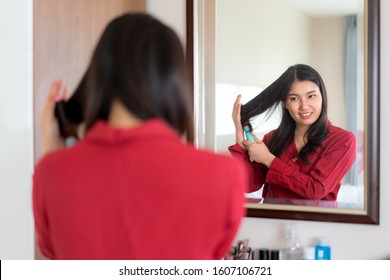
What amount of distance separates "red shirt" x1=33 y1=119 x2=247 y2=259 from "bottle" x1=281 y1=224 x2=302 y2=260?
107 cm

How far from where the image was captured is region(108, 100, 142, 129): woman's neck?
688 mm

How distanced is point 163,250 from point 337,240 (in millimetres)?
1149

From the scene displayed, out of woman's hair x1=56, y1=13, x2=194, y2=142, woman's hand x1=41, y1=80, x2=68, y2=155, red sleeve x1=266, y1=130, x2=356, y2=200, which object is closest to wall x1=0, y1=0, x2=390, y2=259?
woman's hand x1=41, y1=80, x2=68, y2=155

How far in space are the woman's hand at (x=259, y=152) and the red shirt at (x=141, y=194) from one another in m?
1.07

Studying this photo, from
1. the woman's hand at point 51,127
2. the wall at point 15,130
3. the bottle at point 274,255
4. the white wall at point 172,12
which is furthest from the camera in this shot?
the white wall at point 172,12

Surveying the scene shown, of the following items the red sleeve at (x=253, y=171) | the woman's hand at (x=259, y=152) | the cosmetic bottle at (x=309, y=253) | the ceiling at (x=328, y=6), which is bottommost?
the cosmetic bottle at (x=309, y=253)

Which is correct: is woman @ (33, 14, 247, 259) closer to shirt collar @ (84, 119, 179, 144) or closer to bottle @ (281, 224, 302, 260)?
shirt collar @ (84, 119, 179, 144)

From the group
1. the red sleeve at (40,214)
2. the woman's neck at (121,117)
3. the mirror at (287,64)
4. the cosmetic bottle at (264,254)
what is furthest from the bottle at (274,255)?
the woman's neck at (121,117)

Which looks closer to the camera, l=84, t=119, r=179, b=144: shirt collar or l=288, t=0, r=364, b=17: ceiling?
l=84, t=119, r=179, b=144: shirt collar

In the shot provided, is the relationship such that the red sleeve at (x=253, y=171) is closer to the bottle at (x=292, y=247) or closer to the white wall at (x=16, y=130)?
the bottle at (x=292, y=247)

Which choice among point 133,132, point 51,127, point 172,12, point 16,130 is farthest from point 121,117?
point 172,12

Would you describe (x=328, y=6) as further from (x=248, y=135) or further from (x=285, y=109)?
(x=248, y=135)

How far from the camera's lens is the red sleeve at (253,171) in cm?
179

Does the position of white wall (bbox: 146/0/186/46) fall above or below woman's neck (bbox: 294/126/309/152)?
above
